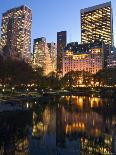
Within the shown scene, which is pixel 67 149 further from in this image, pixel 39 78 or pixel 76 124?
pixel 39 78

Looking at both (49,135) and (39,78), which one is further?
(39,78)

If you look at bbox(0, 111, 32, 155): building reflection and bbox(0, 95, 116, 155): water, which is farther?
bbox(0, 95, 116, 155): water

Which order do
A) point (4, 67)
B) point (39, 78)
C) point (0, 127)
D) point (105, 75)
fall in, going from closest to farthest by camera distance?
point (0, 127) < point (4, 67) < point (39, 78) < point (105, 75)

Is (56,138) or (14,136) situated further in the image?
(56,138)

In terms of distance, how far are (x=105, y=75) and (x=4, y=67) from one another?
95.4 meters

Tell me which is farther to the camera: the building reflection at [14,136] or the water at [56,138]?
the water at [56,138]

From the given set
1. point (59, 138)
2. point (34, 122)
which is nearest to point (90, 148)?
point (59, 138)

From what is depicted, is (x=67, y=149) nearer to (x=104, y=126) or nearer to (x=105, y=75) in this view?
(x=104, y=126)

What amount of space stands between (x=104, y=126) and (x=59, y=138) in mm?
9479

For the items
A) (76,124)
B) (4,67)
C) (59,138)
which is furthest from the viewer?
(4,67)

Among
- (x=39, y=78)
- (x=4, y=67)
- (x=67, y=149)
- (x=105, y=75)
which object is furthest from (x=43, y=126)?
(x=105, y=75)

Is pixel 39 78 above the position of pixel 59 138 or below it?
above

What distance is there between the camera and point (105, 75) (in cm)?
19588

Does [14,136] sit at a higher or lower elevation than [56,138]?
higher
